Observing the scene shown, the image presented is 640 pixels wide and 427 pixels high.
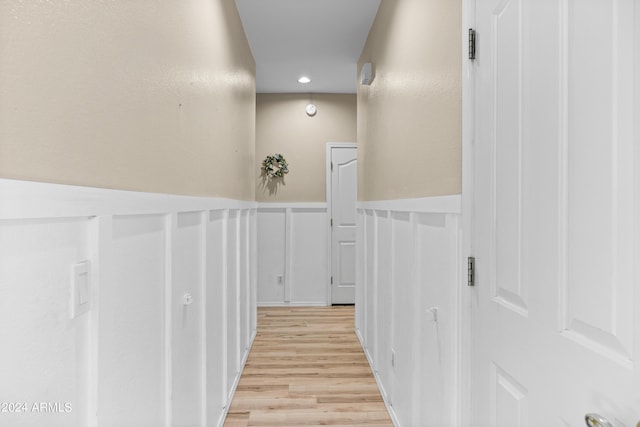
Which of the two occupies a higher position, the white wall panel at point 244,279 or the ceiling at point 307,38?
the ceiling at point 307,38

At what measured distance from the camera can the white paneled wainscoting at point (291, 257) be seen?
202 inches

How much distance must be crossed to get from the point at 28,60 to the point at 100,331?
54 cm

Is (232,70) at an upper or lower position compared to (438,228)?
upper

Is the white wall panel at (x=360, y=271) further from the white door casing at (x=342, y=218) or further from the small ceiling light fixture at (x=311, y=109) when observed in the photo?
the small ceiling light fixture at (x=311, y=109)

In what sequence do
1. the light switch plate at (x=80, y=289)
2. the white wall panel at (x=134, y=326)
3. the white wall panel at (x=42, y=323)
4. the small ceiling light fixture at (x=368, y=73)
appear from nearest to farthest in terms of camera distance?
the white wall panel at (x=42, y=323)
the light switch plate at (x=80, y=289)
the white wall panel at (x=134, y=326)
the small ceiling light fixture at (x=368, y=73)

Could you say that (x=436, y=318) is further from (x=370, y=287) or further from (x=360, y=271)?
(x=360, y=271)

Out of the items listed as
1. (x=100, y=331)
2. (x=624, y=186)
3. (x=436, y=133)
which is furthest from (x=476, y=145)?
(x=100, y=331)

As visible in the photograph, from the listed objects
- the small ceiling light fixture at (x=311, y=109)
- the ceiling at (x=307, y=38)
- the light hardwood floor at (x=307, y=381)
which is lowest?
the light hardwood floor at (x=307, y=381)

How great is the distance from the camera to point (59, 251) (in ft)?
2.51

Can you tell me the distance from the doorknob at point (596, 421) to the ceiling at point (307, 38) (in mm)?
2790

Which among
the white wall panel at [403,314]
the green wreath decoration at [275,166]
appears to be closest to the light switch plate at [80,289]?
the white wall panel at [403,314]

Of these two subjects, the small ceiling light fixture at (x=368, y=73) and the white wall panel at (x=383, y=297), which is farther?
the small ceiling light fixture at (x=368, y=73)

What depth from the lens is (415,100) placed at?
1.96 meters

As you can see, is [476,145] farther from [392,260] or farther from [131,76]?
[392,260]
